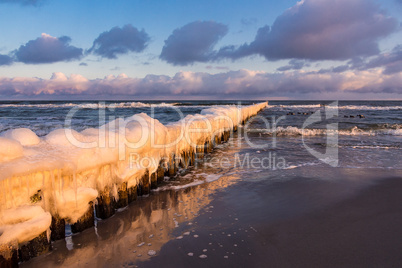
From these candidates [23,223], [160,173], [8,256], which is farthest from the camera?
[160,173]

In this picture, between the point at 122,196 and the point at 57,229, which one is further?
the point at 122,196

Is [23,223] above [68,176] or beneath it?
beneath

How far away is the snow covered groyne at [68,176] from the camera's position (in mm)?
2658

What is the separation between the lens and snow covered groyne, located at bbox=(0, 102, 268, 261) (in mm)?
2658

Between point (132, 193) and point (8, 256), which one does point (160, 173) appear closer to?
point (132, 193)

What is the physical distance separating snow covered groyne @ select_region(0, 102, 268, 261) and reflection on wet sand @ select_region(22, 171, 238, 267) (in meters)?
0.16

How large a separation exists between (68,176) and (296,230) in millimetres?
2931

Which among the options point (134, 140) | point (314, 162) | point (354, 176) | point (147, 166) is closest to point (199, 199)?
point (147, 166)

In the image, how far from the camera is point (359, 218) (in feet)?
12.9

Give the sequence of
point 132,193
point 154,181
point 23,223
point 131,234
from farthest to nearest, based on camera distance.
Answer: point 154,181 → point 132,193 → point 131,234 → point 23,223

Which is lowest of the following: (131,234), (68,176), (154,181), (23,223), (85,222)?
(131,234)

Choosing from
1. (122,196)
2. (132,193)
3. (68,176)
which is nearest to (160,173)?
(132,193)

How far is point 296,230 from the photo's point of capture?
3.58m

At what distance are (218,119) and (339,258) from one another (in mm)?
7853
